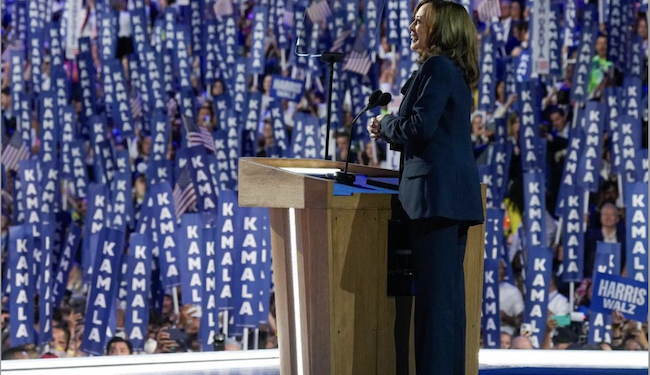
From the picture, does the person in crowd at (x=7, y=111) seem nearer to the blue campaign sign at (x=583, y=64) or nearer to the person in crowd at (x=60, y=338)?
the person in crowd at (x=60, y=338)

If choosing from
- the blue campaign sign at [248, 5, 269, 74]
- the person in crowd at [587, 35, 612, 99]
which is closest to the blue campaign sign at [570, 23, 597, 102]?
the person in crowd at [587, 35, 612, 99]

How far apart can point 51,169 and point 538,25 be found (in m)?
2.28

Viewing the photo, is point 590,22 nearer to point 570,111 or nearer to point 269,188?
point 570,111

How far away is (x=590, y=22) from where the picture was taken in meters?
4.15

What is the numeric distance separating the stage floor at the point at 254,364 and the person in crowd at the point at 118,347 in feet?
0.27

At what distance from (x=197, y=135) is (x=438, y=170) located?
1857 millimetres

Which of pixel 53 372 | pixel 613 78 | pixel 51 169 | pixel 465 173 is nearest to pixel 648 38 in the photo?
pixel 613 78

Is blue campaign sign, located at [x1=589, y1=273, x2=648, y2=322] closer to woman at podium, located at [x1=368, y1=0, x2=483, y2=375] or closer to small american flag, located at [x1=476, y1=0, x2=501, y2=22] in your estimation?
small american flag, located at [x1=476, y1=0, x2=501, y2=22]

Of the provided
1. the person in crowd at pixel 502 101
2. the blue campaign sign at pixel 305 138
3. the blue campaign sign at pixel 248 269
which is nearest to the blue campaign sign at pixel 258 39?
the blue campaign sign at pixel 305 138

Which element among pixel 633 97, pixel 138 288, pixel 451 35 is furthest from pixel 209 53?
A: pixel 633 97

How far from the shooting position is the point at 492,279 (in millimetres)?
4074

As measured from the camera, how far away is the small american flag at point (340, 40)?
4.03 metres

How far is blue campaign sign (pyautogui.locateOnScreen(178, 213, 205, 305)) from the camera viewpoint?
3.85m

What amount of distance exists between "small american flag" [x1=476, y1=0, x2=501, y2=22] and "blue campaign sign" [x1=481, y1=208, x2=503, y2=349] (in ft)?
2.95
